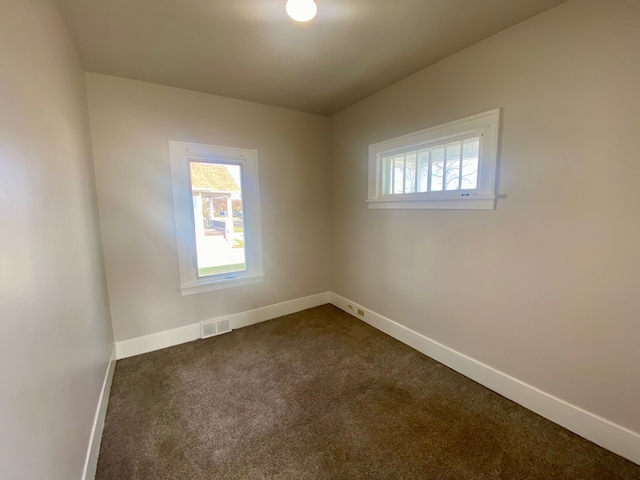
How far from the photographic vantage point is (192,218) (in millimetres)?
2748

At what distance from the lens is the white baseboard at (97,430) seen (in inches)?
53.7

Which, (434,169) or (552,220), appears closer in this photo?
(552,220)

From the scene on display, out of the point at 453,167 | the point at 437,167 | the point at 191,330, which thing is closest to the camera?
the point at 453,167

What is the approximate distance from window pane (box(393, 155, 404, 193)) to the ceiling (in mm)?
720

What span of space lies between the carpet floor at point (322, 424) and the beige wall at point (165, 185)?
21.8 inches

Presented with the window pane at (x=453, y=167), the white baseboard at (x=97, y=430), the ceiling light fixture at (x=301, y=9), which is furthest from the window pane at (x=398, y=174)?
the white baseboard at (x=97, y=430)

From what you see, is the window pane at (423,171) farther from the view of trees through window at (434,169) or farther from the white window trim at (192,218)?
the white window trim at (192,218)

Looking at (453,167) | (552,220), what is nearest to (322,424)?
(552,220)

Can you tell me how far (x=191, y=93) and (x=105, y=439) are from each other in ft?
9.22

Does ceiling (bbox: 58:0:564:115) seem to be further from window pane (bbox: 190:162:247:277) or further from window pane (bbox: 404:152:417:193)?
window pane (bbox: 190:162:247:277)

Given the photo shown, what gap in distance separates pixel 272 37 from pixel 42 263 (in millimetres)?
1829

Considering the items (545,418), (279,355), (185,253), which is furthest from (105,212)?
(545,418)

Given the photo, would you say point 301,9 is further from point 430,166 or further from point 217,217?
point 217,217

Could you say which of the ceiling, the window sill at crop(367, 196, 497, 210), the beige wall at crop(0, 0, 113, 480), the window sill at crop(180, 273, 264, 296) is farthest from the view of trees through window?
the beige wall at crop(0, 0, 113, 480)
